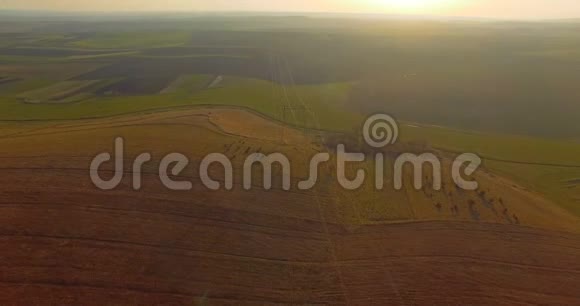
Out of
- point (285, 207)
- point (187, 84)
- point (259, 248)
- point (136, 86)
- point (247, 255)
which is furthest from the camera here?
point (187, 84)

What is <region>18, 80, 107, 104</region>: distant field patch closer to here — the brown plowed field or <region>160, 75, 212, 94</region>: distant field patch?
<region>160, 75, 212, 94</region>: distant field patch

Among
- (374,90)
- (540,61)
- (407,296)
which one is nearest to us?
(407,296)

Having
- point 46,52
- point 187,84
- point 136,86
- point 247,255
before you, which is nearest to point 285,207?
point 247,255

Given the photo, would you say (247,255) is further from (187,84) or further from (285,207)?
(187,84)

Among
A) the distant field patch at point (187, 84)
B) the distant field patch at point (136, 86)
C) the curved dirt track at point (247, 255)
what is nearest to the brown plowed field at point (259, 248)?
the curved dirt track at point (247, 255)

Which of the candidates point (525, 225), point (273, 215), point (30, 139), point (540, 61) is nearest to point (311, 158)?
point (273, 215)

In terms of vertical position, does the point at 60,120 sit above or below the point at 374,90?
below

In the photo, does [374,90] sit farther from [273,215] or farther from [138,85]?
[273,215]
